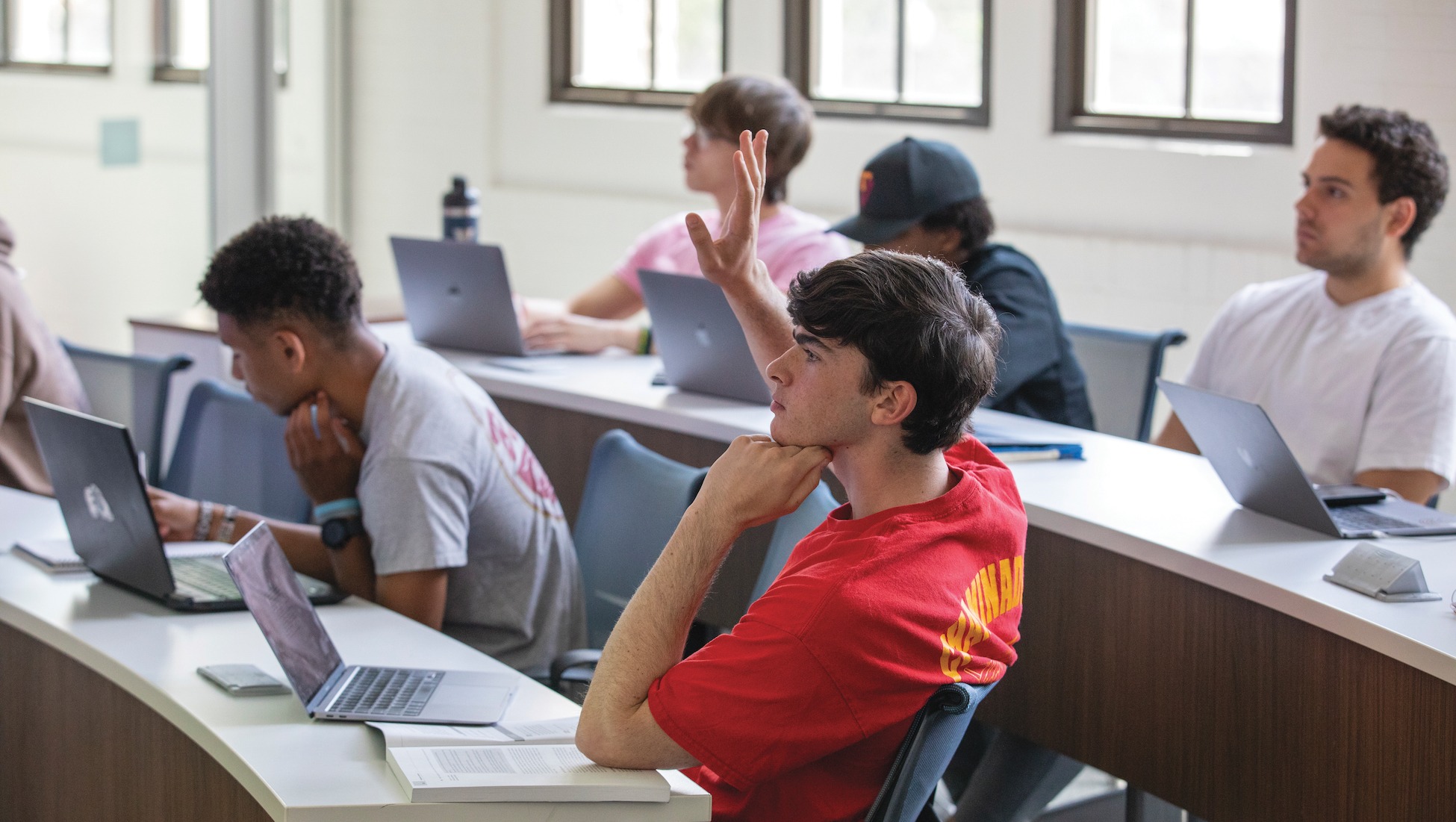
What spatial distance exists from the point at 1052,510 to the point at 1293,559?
0.35 meters

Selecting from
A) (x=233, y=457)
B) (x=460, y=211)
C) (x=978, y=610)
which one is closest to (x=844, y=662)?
(x=978, y=610)

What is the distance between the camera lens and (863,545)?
1.43m

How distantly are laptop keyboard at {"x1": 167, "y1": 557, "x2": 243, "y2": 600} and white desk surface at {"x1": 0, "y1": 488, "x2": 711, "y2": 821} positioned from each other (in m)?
0.05

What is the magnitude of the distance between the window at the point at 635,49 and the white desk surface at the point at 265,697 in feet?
12.9

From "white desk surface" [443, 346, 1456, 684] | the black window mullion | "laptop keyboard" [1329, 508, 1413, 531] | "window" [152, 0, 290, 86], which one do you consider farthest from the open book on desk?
"window" [152, 0, 290, 86]

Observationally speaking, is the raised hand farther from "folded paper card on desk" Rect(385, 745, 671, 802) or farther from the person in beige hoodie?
the person in beige hoodie

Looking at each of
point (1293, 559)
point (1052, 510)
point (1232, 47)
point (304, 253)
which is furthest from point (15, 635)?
point (1232, 47)

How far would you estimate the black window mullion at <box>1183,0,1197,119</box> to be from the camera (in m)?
4.53

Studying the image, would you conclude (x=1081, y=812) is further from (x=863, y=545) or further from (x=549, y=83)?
(x=549, y=83)

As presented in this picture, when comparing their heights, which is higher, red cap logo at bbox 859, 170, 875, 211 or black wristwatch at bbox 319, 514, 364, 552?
red cap logo at bbox 859, 170, 875, 211

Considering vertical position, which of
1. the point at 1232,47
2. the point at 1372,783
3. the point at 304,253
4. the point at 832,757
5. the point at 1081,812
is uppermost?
the point at 1232,47

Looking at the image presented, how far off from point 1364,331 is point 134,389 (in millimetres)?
2433

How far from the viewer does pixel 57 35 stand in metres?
5.19

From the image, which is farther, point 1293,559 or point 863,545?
point 1293,559
